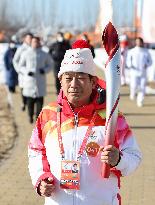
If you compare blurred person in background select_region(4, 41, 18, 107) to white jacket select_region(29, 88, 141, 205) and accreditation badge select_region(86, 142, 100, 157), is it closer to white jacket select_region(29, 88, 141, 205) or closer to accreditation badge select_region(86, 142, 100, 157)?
white jacket select_region(29, 88, 141, 205)

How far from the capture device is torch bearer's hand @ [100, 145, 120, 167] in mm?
3160

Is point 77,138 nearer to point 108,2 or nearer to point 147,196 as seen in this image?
point 108,2

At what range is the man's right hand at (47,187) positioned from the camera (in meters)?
3.34

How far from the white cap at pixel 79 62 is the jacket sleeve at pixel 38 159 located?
14.4 inches

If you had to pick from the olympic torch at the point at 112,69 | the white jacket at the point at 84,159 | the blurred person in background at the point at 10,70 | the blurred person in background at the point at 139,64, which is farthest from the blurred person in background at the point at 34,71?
the olympic torch at the point at 112,69

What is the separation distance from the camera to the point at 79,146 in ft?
11.0

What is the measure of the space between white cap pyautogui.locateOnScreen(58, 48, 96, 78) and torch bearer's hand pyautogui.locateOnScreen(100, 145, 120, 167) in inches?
19.7

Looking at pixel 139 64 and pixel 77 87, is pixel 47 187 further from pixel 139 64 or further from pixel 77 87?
pixel 139 64

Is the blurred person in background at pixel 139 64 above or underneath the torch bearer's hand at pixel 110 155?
underneath

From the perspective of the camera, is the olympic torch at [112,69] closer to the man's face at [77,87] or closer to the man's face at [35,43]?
the man's face at [77,87]

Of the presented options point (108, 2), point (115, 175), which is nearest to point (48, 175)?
point (115, 175)

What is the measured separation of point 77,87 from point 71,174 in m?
0.48

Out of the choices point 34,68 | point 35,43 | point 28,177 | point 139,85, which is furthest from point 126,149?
point 139,85

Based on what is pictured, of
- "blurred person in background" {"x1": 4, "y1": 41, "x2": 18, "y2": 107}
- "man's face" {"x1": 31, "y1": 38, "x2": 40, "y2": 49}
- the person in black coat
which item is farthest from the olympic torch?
the person in black coat
